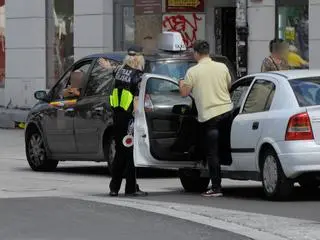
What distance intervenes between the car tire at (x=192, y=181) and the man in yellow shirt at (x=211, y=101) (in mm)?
841

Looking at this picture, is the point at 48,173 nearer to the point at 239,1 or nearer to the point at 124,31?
the point at 239,1

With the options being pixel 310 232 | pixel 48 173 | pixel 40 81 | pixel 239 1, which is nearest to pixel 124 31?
pixel 40 81

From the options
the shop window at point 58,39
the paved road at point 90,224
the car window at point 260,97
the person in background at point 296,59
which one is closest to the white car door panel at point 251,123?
the car window at point 260,97

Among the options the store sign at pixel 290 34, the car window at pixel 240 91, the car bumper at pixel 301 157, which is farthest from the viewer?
the store sign at pixel 290 34

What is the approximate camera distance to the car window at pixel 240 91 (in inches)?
468

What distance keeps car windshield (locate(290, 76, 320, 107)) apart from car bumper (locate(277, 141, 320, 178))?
1.60 ft

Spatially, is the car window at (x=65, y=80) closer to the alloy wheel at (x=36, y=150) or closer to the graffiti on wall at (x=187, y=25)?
the alloy wheel at (x=36, y=150)

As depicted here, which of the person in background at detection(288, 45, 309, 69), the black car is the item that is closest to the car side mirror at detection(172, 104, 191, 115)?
the black car

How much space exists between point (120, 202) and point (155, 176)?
3.68m

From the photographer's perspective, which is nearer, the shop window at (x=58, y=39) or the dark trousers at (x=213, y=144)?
the dark trousers at (x=213, y=144)

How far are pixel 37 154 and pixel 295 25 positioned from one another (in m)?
7.54

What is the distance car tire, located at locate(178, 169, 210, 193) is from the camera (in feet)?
41.2

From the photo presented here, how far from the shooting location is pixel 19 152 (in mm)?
19516

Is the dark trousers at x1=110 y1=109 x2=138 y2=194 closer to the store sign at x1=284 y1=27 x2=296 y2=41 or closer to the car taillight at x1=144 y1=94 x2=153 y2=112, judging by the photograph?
the car taillight at x1=144 y1=94 x2=153 y2=112
